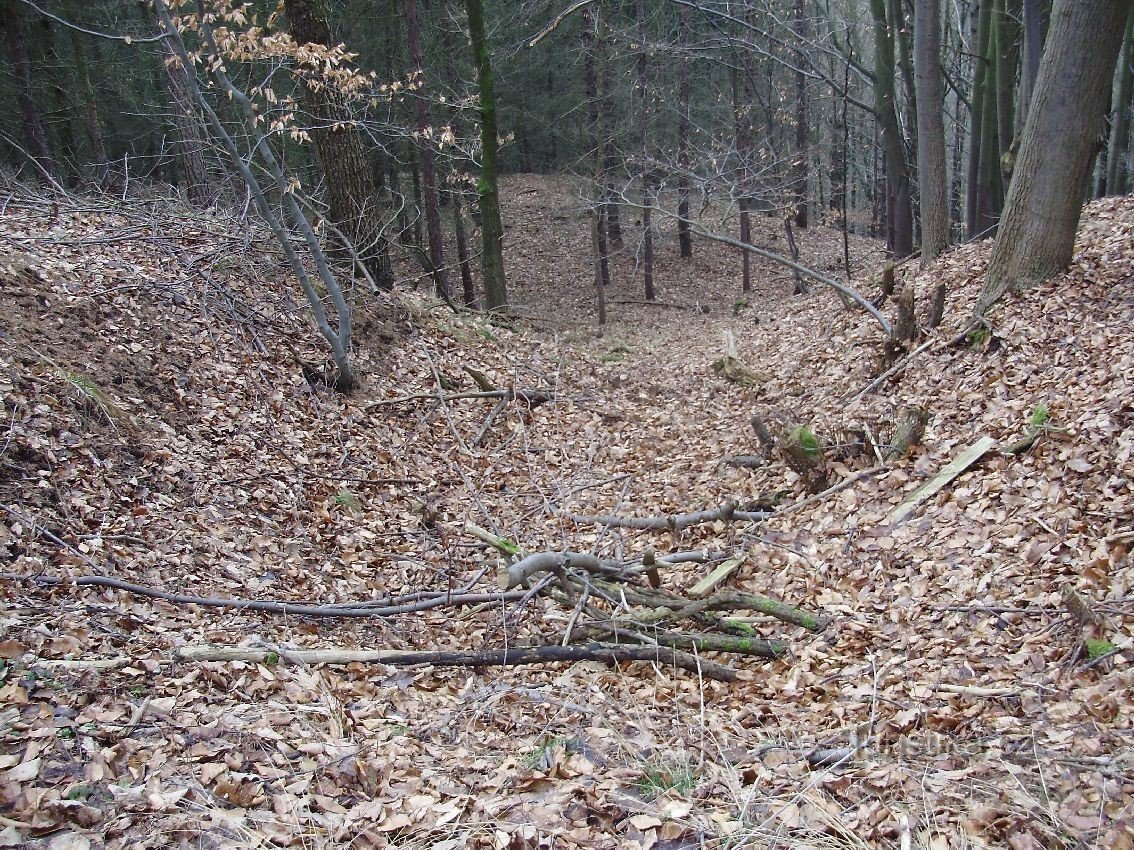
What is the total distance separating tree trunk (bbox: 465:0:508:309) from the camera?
13.5 m

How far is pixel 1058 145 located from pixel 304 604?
777 cm

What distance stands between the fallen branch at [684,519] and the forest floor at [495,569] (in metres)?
0.11

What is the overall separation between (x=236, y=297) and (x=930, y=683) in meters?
7.78

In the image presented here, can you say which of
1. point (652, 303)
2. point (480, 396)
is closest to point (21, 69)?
point (480, 396)

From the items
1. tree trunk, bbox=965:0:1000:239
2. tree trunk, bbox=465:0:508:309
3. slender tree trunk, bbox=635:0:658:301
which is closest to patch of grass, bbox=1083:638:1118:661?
tree trunk, bbox=965:0:1000:239

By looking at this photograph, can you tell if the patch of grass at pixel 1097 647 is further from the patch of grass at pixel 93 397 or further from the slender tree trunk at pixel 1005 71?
the slender tree trunk at pixel 1005 71

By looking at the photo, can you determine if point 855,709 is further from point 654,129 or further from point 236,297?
point 654,129

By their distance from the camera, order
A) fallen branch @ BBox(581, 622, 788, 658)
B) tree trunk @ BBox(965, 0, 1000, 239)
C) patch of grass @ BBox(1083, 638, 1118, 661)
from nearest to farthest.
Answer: patch of grass @ BBox(1083, 638, 1118, 661) < fallen branch @ BBox(581, 622, 788, 658) < tree trunk @ BBox(965, 0, 1000, 239)

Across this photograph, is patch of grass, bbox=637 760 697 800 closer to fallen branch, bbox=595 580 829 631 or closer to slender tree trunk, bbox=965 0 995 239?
fallen branch, bbox=595 580 829 631

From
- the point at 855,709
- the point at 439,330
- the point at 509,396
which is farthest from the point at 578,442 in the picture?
the point at 855,709

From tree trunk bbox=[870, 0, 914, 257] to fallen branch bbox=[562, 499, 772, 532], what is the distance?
9.61m

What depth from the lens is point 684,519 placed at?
6703mm

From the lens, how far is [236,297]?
8445 mm

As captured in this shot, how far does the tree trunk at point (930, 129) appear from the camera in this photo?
11039 mm
